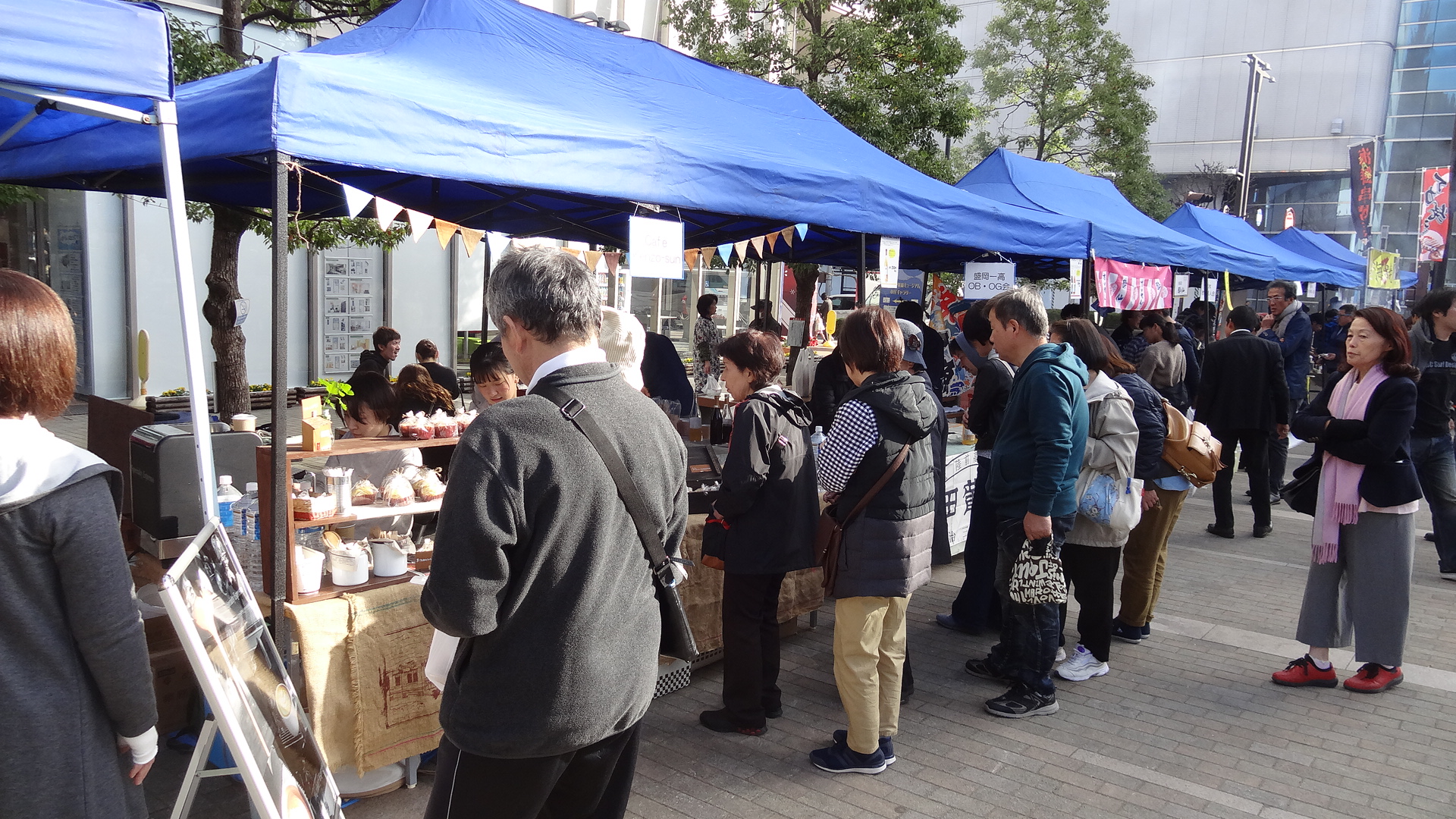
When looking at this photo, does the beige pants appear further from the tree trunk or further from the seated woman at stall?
the tree trunk

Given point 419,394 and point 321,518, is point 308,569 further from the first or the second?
point 419,394

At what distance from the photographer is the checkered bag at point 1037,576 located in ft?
13.0

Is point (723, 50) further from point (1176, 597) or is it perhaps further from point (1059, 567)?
point (1059, 567)

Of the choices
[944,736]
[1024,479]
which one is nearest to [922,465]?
[1024,479]

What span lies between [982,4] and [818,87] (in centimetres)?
3868

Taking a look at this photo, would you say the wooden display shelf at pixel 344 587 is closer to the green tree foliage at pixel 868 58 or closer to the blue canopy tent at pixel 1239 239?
the green tree foliage at pixel 868 58

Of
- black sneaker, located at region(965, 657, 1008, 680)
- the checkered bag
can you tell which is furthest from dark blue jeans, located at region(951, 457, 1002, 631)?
the checkered bag

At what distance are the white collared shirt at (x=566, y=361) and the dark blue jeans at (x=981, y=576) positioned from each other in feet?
12.2

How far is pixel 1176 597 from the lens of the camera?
241 inches

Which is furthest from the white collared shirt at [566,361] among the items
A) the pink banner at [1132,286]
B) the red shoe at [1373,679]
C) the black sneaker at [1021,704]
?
the pink banner at [1132,286]

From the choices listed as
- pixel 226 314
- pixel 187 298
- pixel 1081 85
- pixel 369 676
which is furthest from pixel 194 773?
pixel 1081 85

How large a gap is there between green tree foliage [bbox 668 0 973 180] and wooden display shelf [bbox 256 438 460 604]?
956cm

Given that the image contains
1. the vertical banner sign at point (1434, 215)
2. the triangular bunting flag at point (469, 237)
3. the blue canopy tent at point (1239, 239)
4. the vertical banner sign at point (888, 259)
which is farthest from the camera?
the vertical banner sign at point (1434, 215)

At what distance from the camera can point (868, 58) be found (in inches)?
478
